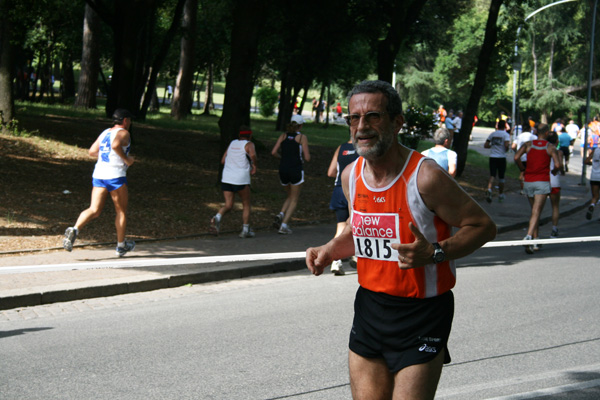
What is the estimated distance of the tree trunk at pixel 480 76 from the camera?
2286cm

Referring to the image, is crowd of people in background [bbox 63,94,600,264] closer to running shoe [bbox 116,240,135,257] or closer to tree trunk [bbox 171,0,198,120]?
running shoe [bbox 116,240,135,257]

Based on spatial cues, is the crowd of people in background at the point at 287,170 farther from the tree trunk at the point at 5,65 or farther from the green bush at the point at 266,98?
the green bush at the point at 266,98

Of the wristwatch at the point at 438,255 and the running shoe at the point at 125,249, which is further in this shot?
the running shoe at the point at 125,249

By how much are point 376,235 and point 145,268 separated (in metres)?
6.87

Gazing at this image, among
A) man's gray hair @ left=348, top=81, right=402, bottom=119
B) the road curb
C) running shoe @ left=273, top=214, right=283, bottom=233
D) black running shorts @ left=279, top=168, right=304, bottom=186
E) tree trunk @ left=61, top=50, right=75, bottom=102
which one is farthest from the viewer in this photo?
tree trunk @ left=61, top=50, right=75, bottom=102

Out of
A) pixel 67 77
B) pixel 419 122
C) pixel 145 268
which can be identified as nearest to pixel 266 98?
pixel 67 77

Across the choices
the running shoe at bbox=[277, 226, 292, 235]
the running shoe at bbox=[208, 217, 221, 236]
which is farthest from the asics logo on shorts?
the running shoe at bbox=[277, 226, 292, 235]

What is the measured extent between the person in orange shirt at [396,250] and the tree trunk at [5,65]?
15.8 meters

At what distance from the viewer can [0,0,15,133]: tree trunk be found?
1744 cm

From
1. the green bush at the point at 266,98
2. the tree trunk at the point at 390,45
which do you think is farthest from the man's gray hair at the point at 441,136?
the green bush at the point at 266,98

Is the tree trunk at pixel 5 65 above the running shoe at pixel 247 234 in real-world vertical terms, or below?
above

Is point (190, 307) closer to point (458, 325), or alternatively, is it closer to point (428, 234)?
point (458, 325)

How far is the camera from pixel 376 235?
11.5 feet

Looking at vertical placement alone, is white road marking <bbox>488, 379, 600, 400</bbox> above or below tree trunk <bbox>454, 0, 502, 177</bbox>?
below
